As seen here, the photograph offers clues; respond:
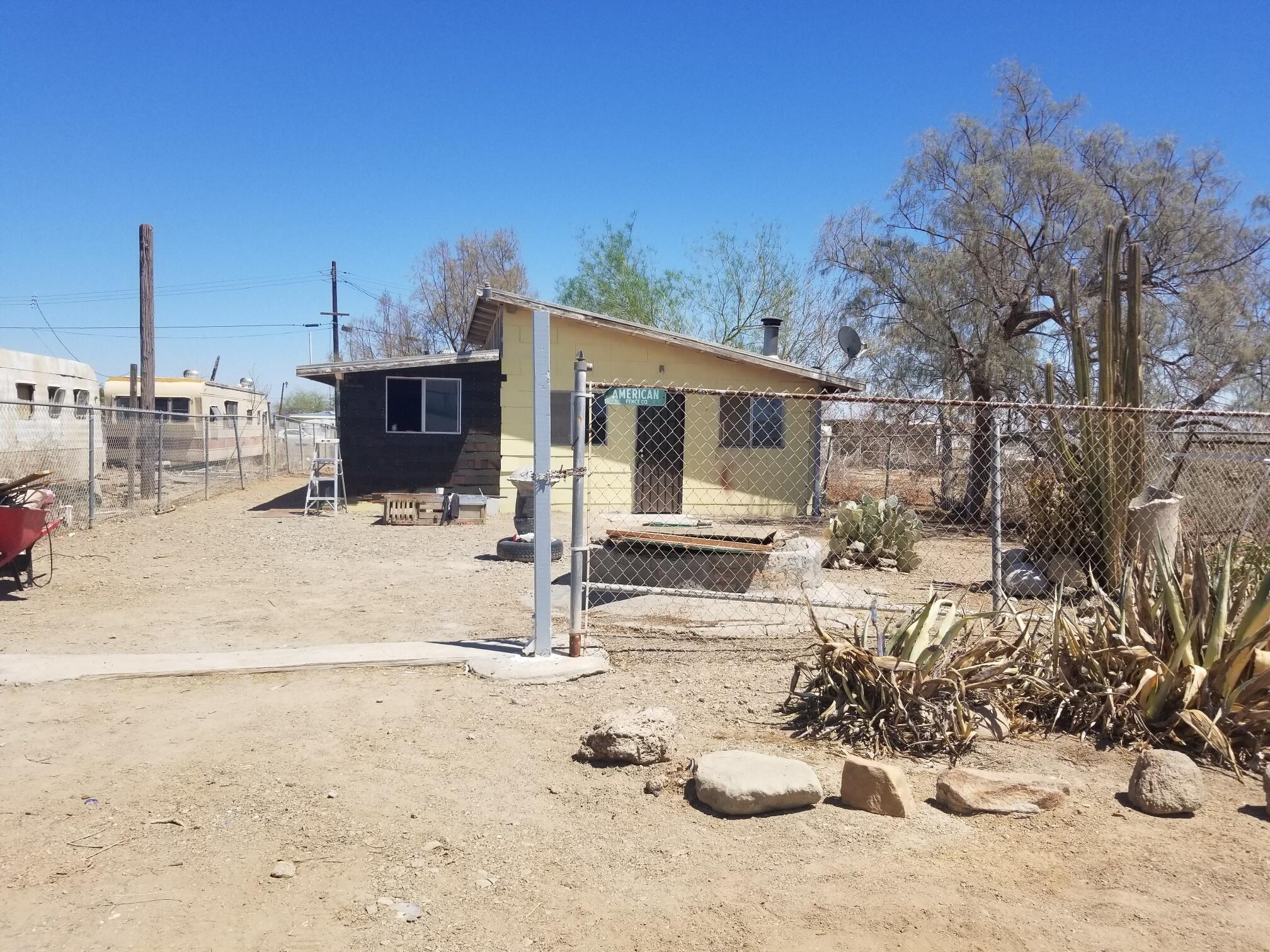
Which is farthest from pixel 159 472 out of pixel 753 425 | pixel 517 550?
pixel 753 425

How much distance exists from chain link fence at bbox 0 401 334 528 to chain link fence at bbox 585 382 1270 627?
20.5 feet

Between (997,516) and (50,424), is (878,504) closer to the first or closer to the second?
(997,516)

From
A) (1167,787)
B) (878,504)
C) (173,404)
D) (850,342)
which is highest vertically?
(850,342)

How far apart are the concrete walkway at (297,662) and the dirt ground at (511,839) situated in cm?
13

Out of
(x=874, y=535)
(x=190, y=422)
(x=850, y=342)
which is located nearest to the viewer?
(x=874, y=535)

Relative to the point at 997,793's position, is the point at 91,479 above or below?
above

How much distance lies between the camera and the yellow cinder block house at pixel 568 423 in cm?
1641

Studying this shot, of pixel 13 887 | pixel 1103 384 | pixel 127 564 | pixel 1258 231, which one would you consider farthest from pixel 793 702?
pixel 1258 231

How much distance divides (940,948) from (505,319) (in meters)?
14.3

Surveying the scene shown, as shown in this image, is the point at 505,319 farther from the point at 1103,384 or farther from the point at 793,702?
the point at 793,702

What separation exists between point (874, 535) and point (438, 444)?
8487 mm

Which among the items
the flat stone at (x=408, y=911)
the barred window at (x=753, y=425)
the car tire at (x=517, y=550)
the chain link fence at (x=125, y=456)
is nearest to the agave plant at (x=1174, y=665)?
the flat stone at (x=408, y=911)

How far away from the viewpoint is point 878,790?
3.87m

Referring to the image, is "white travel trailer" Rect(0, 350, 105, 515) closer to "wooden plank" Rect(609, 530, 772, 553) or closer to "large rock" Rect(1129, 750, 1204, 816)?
"wooden plank" Rect(609, 530, 772, 553)
